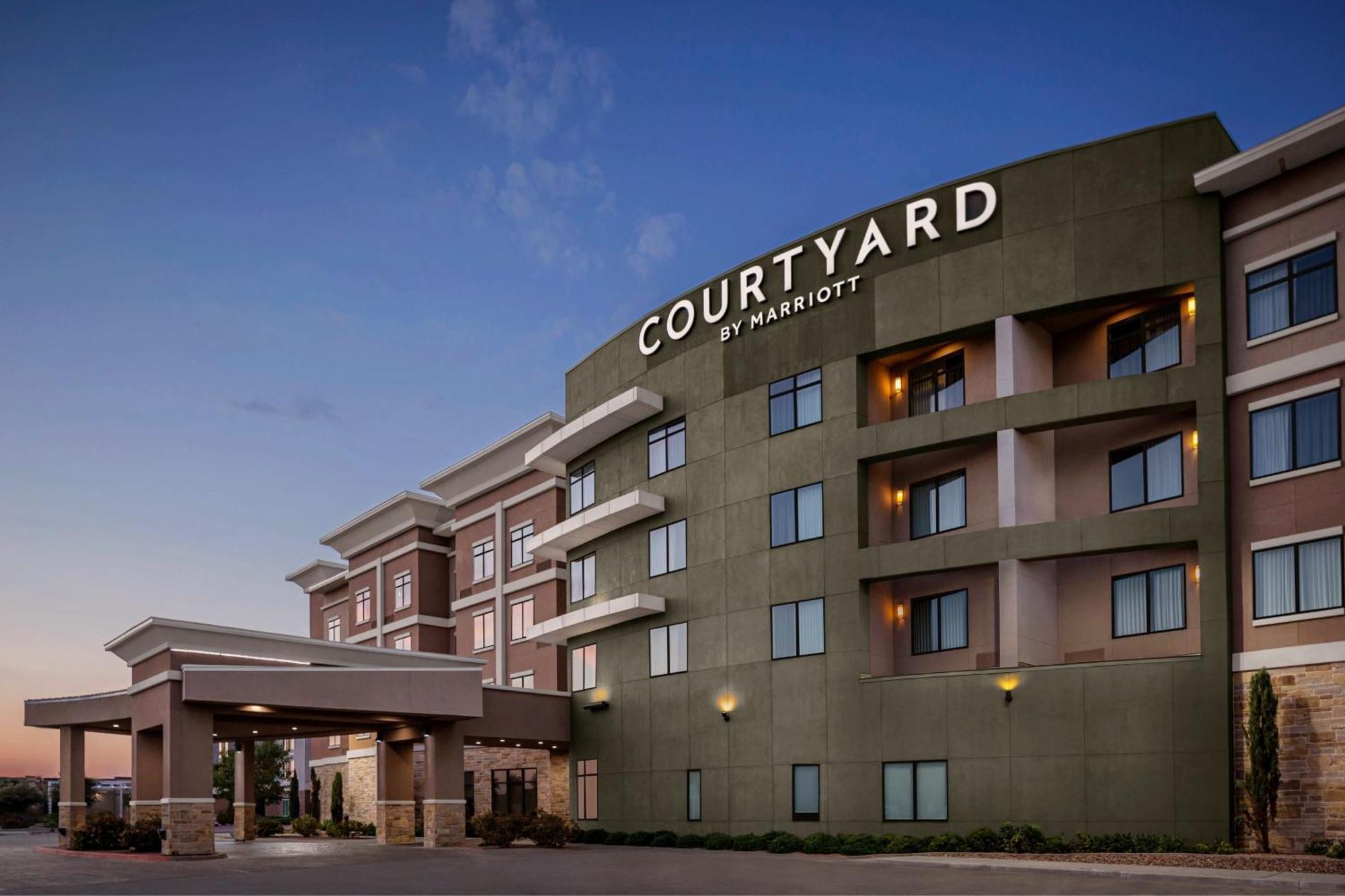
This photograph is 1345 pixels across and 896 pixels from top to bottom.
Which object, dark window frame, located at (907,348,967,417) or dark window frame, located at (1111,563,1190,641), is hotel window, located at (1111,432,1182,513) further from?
dark window frame, located at (907,348,967,417)

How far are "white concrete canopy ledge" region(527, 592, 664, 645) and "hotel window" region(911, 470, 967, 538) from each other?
1005 centimetres

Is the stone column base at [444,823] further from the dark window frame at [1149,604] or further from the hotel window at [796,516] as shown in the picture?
the dark window frame at [1149,604]

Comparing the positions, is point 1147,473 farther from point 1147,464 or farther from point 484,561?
point 484,561

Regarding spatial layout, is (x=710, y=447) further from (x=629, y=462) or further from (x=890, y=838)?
(x=890, y=838)

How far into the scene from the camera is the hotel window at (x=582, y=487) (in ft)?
158

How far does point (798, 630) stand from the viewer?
123ft

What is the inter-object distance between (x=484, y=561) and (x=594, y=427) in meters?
15.0

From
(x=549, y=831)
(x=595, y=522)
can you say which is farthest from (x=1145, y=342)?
(x=549, y=831)

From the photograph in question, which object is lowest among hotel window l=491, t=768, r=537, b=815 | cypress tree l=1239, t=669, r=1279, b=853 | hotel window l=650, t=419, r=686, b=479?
hotel window l=491, t=768, r=537, b=815

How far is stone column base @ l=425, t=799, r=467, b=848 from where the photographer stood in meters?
38.8

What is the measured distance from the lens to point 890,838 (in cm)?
3269

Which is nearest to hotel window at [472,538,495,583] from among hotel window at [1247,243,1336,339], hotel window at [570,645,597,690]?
hotel window at [570,645,597,690]

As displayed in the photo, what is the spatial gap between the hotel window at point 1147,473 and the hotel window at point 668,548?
1508 cm

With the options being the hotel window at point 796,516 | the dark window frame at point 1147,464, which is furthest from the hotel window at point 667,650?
the dark window frame at point 1147,464
